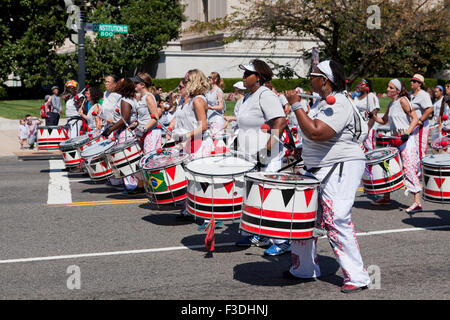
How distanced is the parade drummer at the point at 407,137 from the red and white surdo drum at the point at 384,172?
288 mm

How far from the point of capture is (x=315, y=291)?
5441 mm

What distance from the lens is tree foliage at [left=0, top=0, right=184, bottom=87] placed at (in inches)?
1655

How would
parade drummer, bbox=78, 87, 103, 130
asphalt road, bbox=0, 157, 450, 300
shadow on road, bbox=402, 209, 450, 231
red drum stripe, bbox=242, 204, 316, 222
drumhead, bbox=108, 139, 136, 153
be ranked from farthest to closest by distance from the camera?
parade drummer, bbox=78, 87, 103, 130 → drumhead, bbox=108, 139, 136, 153 → shadow on road, bbox=402, 209, 450, 231 → asphalt road, bbox=0, 157, 450, 300 → red drum stripe, bbox=242, 204, 316, 222

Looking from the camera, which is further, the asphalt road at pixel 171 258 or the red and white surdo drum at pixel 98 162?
the red and white surdo drum at pixel 98 162

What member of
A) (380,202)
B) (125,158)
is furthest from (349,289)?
(380,202)

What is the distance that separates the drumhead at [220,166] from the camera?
6.15 m

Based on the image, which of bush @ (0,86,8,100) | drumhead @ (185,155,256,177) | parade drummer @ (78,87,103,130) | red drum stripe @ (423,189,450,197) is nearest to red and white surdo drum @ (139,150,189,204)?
drumhead @ (185,155,256,177)

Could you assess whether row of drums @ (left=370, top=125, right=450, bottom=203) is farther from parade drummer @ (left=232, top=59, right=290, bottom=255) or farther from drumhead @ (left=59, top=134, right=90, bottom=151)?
drumhead @ (left=59, top=134, right=90, bottom=151)

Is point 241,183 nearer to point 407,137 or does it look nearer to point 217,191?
point 217,191

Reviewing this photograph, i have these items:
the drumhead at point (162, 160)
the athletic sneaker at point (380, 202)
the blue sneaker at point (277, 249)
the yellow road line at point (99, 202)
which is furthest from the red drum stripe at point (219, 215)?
the athletic sneaker at point (380, 202)

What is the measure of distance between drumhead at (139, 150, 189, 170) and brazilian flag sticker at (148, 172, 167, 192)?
0.09 metres

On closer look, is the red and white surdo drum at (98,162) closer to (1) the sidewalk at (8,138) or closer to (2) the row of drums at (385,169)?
(2) the row of drums at (385,169)
